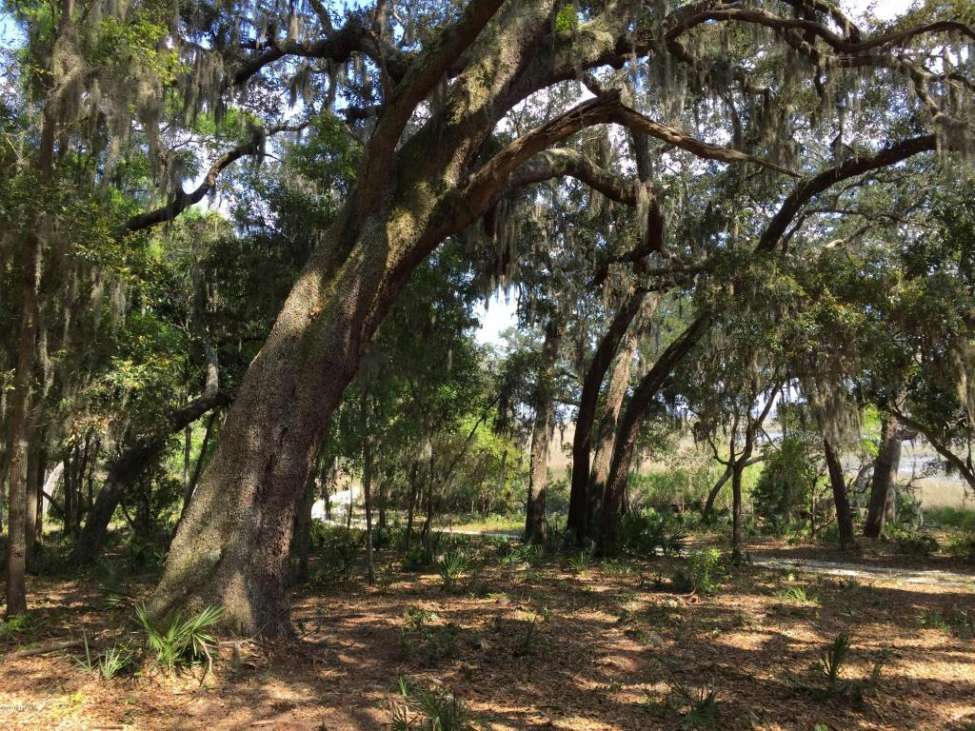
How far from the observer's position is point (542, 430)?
15164mm

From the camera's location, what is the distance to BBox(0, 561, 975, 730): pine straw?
15.5 feet

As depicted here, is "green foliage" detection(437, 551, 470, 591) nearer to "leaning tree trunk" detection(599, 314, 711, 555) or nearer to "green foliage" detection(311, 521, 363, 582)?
"green foliage" detection(311, 521, 363, 582)

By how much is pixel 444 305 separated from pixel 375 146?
5051 mm

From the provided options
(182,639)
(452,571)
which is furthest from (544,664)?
(452,571)

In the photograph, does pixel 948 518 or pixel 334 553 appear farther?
pixel 948 518

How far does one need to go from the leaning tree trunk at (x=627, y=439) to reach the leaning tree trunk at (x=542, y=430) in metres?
1.73

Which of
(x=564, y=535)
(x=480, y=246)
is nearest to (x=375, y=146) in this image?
(x=480, y=246)

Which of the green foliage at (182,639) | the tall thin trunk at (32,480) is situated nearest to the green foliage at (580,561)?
the green foliage at (182,639)

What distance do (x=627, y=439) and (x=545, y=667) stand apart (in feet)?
25.0

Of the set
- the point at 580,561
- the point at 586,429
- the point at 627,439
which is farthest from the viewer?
the point at 586,429

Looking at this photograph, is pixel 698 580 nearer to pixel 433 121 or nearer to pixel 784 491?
pixel 433 121

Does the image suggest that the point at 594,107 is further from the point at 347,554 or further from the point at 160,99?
the point at 347,554

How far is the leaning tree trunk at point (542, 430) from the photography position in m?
14.5

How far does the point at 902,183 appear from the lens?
12328 mm
